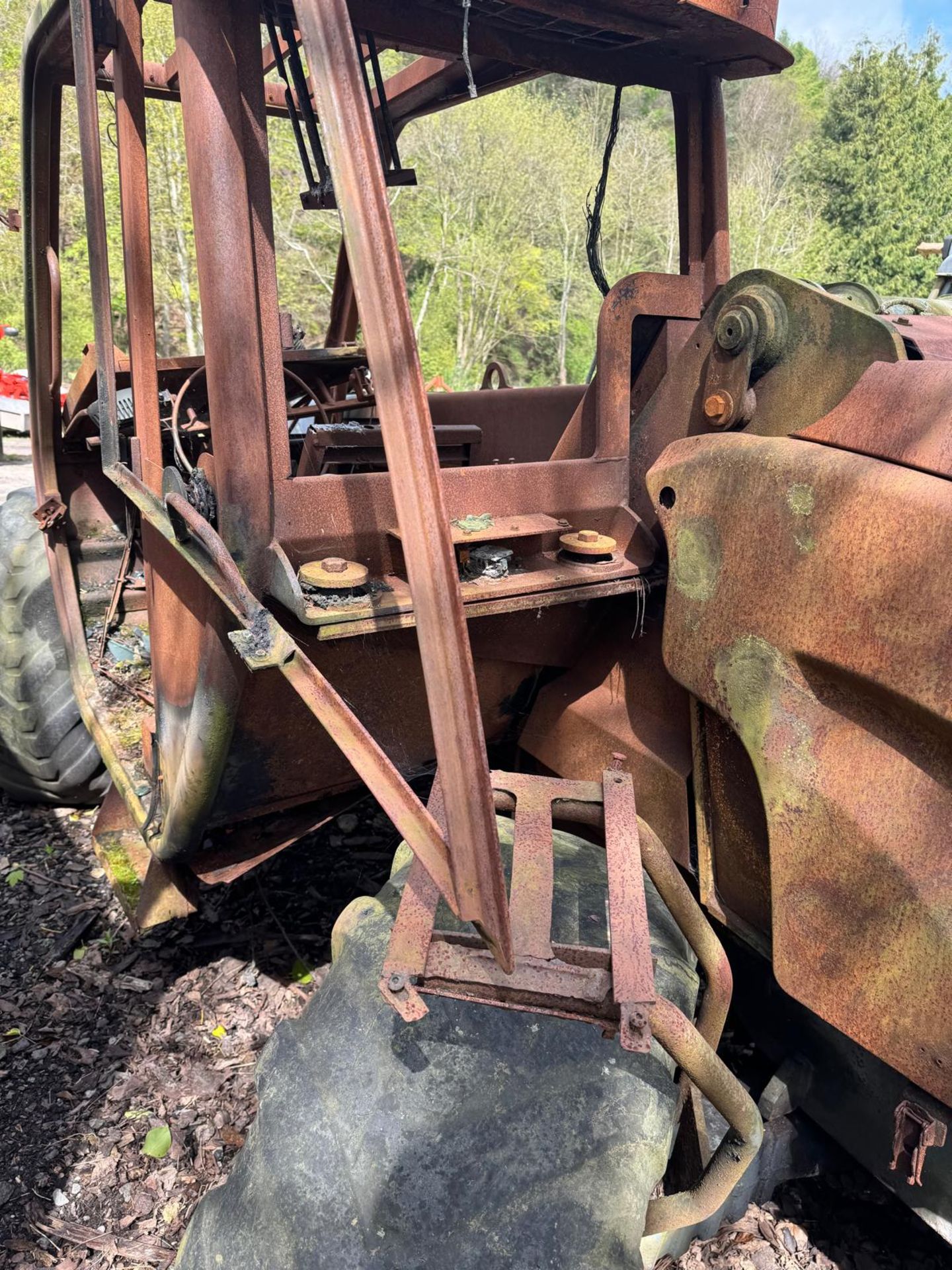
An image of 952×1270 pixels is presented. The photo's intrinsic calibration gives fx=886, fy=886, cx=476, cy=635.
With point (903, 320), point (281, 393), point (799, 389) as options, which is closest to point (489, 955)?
point (281, 393)

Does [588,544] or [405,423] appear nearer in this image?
[405,423]

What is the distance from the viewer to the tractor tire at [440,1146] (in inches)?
45.0

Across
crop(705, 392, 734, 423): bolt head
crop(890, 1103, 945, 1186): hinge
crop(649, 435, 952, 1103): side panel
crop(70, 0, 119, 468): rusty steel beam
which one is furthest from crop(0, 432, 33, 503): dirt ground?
crop(890, 1103, 945, 1186): hinge

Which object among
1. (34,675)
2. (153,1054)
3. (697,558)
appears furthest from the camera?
(34,675)

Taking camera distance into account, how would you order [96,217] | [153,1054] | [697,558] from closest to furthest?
1. [697,558]
2. [96,217]
3. [153,1054]

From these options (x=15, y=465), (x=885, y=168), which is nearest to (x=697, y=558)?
(x=15, y=465)

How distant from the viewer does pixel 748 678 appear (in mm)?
1362

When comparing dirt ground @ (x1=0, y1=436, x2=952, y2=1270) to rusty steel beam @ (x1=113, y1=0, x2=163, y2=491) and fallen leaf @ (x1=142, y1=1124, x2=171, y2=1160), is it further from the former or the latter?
rusty steel beam @ (x1=113, y1=0, x2=163, y2=491)

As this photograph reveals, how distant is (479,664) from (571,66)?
1252 millimetres

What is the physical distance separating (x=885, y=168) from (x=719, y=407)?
94.4ft

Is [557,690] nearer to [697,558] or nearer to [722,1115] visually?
[697,558]

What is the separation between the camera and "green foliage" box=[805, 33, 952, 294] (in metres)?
23.9

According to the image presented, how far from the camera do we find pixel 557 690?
191 centimetres

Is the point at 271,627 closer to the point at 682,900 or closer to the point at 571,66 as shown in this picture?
the point at 682,900
